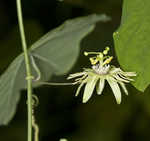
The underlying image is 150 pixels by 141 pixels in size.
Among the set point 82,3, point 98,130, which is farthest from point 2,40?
point 98,130

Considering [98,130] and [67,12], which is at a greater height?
[67,12]

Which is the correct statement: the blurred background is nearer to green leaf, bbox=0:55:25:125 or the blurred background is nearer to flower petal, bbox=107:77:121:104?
green leaf, bbox=0:55:25:125

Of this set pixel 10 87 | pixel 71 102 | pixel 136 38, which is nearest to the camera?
pixel 136 38

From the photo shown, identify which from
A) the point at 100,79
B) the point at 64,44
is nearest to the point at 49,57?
the point at 64,44

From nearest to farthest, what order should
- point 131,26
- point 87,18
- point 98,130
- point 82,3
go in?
point 131,26 < point 87,18 < point 82,3 < point 98,130

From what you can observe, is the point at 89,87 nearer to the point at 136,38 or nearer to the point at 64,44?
the point at 136,38

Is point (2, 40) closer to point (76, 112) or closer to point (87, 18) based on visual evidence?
point (76, 112)

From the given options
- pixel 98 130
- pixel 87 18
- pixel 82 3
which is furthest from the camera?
pixel 98 130
